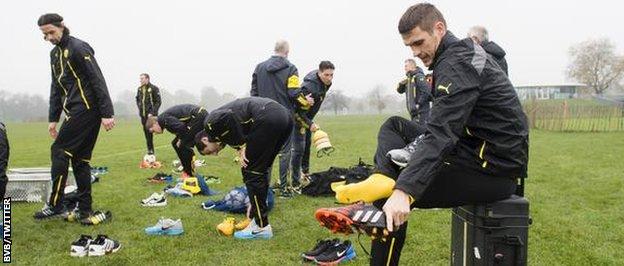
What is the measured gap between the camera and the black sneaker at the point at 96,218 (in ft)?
Result: 21.0

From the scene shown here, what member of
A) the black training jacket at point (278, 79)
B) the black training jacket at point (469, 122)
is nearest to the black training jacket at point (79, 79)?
the black training jacket at point (278, 79)

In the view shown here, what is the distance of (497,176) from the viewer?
10.7 feet

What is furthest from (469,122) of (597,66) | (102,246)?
(597,66)

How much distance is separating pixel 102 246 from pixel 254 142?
1.90 m

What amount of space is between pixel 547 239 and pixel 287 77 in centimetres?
436

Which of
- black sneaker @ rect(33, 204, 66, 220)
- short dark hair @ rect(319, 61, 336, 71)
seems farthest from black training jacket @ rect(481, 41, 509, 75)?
black sneaker @ rect(33, 204, 66, 220)

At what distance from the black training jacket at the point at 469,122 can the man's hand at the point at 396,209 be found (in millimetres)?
43

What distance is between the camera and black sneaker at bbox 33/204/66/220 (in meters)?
6.69

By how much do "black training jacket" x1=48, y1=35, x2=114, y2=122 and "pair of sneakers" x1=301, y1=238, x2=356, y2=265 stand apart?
3.20 metres

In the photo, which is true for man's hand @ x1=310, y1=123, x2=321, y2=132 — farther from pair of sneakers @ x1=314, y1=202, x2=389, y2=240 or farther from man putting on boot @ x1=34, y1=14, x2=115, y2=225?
pair of sneakers @ x1=314, y1=202, x2=389, y2=240

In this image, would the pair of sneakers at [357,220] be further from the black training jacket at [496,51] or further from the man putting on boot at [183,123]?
the man putting on boot at [183,123]

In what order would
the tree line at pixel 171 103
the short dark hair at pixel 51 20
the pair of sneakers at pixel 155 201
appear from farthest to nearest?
the tree line at pixel 171 103 → the pair of sneakers at pixel 155 201 → the short dark hair at pixel 51 20

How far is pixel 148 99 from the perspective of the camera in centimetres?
1536

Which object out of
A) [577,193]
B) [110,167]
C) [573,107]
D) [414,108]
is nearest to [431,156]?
[577,193]
